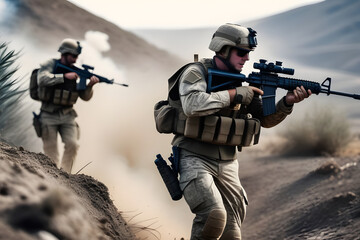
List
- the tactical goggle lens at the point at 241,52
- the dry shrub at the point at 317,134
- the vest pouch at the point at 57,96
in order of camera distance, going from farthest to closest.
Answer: the dry shrub at the point at 317,134 < the vest pouch at the point at 57,96 < the tactical goggle lens at the point at 241,52

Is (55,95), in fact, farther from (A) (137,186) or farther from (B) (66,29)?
Result: (B) (66,29)

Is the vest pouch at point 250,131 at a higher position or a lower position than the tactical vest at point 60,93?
lower

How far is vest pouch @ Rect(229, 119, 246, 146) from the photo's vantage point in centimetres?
499

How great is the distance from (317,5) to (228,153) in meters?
70.4

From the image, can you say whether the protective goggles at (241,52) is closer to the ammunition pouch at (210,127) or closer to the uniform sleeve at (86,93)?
the ammunition pouch at (210,127)

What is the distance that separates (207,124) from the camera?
15.9 ft

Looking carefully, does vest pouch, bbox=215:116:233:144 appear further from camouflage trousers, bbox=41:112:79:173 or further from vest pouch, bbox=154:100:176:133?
camouflage trousers, bbox=41:112:79:173

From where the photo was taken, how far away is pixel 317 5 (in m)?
72.6

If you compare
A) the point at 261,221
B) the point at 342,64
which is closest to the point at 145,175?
the point at 261,221

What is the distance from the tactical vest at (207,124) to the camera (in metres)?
4.86

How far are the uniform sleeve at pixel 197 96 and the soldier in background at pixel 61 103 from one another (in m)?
3.70

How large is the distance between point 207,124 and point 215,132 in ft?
0.31

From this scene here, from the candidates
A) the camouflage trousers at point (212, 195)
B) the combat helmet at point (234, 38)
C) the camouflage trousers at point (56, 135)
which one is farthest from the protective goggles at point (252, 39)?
the camouflage trousers at point (56, 135)

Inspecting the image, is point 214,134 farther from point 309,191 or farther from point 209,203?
point 309,191
